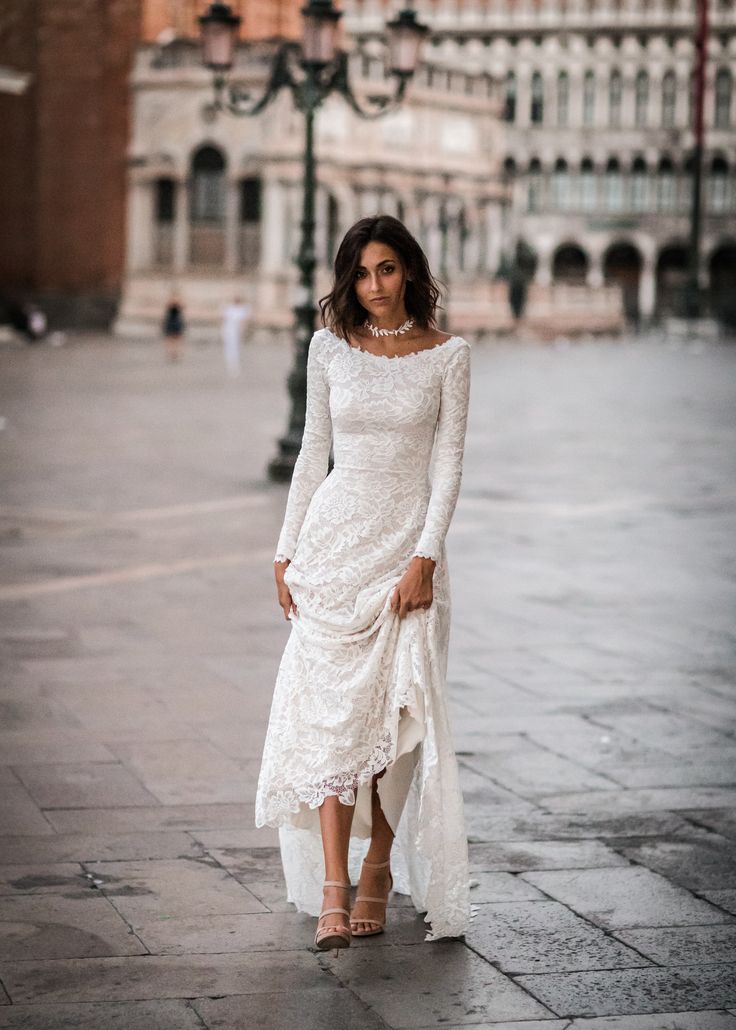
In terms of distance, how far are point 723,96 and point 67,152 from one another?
44840 mm

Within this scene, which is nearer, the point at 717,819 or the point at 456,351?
the point at 456,351

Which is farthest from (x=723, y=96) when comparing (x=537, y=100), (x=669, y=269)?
(x=537, y=100)

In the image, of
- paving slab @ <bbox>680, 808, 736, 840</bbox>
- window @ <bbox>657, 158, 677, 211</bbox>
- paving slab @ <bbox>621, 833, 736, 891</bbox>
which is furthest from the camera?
window @ <bbox>657, 158, 677, 211</bbox>

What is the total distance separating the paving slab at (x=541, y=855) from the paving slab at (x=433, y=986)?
661 millimetres

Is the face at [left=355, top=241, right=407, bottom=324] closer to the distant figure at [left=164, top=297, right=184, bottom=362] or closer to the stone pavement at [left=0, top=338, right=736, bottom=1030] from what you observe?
the stone pavement at [left=0, top=338, right=736, bottom=1030]

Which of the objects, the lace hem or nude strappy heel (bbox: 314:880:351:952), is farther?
the lace hem

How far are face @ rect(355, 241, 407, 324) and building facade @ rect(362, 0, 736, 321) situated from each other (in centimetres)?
8110

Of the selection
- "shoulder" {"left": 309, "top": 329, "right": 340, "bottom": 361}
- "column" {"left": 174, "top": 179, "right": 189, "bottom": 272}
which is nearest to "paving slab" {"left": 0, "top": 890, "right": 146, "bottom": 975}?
"shoulder" {"left": 309, "top": 329, "right": 340, "bottom": 361}

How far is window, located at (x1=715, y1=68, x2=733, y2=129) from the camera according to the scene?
85375 millimetres

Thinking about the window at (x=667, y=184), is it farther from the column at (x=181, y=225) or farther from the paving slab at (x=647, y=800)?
the paving slab at (x=647, y=800)

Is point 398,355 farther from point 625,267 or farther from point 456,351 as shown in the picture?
point 625,267

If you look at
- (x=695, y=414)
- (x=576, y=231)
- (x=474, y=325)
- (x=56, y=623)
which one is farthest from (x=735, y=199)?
(x=56, y=623)

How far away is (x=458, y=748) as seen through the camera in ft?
21.1

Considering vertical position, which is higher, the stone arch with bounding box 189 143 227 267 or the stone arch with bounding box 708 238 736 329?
the stone arch with bounding box 189 143 227 267
